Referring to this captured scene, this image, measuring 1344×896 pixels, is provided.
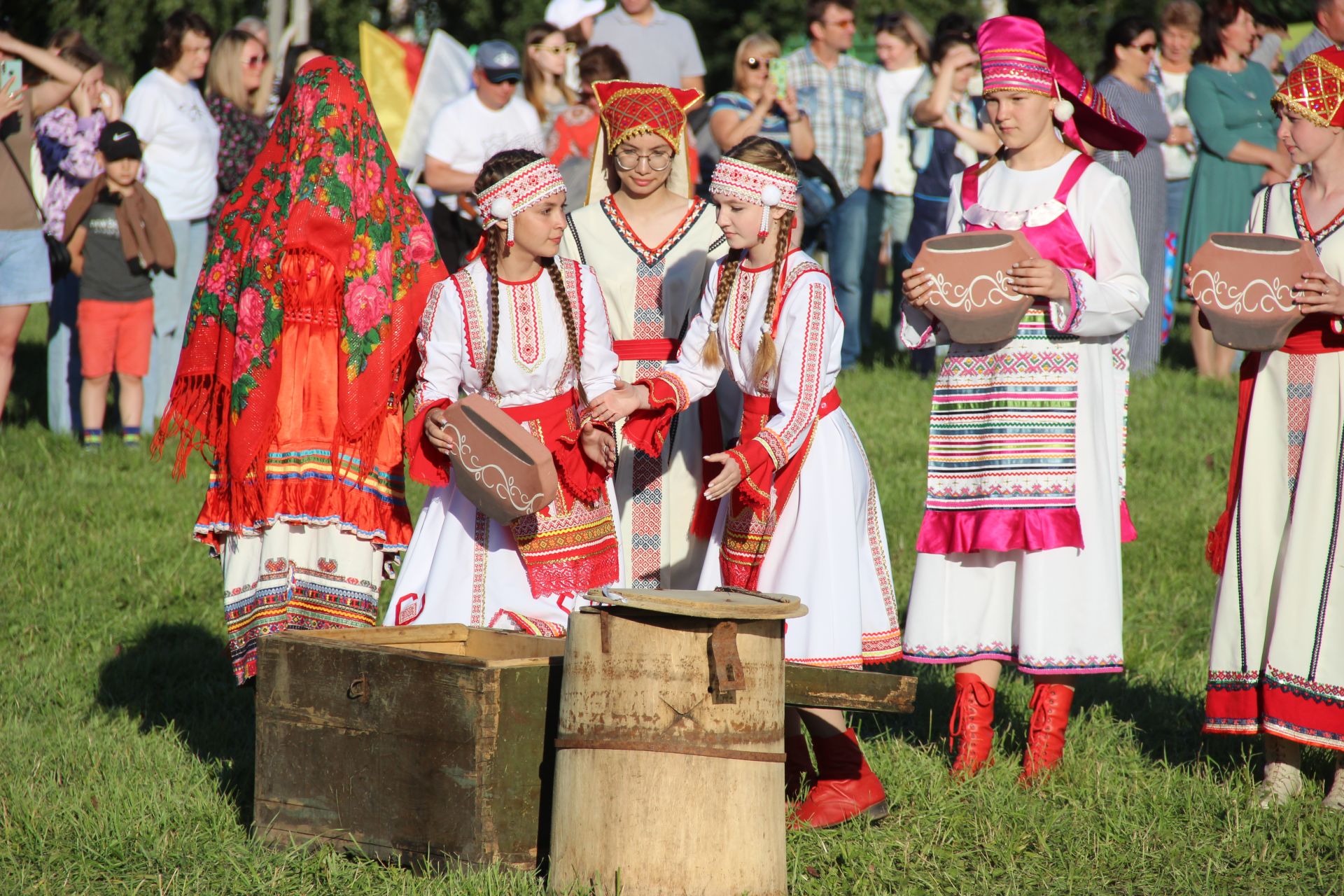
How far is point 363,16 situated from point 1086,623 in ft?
75.2

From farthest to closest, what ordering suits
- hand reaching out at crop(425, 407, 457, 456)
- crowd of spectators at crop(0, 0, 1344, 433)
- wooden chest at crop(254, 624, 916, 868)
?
crowd of spectators at crop(0, 0, 1344, 433) → hand reaching out at crop(425, 407, 457, 456) → wooden chest at crop(254, 624, 916, 868)

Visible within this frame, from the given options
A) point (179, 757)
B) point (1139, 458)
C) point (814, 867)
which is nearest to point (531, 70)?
point (1139, 458)

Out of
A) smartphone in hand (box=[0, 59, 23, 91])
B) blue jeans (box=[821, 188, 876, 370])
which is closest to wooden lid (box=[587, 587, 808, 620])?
smartphone in hand (box=[0, 59, 23, 91])

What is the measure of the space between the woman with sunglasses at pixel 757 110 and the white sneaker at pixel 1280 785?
567 centimetres

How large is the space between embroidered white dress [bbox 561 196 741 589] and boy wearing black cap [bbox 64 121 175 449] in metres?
4.66

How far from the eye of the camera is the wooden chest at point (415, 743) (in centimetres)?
366

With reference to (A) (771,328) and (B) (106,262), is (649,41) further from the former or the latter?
(A) (771,328)

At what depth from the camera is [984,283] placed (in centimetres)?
414

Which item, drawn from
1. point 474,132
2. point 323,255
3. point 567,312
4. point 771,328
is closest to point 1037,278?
point 771,328

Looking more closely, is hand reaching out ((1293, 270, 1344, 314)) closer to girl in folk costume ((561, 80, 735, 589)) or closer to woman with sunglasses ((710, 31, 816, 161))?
girl in folk costume ((561, 80, 735, 589))

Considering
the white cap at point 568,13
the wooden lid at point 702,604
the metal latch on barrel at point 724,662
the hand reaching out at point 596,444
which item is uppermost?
the white cap at point 568,13

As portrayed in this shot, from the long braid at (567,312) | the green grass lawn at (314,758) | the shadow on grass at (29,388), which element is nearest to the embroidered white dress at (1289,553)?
the green grass lawn at (314,758)

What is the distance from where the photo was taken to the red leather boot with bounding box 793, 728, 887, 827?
421cm

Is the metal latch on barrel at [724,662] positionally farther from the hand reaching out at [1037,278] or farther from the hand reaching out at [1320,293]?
the hand reaching out at [1320,293]
